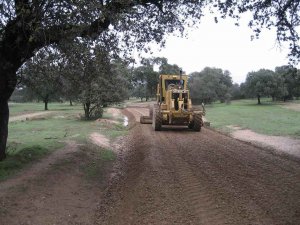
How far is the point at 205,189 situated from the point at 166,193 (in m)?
1.02

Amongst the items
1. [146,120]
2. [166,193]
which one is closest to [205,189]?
[166,193]

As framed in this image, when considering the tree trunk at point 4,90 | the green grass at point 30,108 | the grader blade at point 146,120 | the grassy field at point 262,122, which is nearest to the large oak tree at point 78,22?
the tree trunk at point 4,90

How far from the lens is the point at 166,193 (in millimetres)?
9953

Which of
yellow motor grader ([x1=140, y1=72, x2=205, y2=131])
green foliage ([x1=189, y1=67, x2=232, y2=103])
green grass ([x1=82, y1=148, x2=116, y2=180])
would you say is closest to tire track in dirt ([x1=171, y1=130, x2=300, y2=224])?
green grass ([x1=82, y1=148, x2=116, y2=180])

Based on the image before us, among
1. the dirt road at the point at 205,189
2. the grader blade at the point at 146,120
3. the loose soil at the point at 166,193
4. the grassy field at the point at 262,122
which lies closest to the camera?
the dirt road at the point at 205,189

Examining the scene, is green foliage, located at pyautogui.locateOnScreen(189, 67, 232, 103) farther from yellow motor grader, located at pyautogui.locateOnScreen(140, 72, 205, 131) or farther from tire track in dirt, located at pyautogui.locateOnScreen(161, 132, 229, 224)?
tire track in dirt, located at pyautogui.locateOnScreen(161, 132, 229, 224)

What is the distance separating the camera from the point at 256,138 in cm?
2238

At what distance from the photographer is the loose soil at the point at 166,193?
8281mm

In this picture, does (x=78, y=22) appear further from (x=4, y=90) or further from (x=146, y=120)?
(x=146, y=120)

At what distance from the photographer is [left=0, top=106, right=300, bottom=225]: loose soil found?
8.28 meters

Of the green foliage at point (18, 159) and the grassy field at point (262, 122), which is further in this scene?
the grassy field at point (262, 122)

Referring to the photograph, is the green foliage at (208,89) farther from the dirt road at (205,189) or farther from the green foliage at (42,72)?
the green foliage at (42,72)

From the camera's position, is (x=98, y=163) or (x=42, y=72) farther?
(x=98, y=163)

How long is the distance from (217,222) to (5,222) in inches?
165
